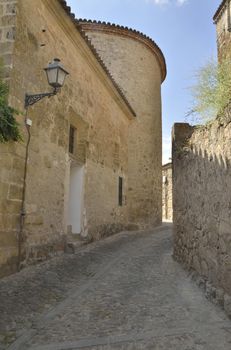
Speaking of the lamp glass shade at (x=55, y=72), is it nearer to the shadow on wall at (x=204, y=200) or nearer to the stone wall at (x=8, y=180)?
the stone wall at (x=8, y=180)

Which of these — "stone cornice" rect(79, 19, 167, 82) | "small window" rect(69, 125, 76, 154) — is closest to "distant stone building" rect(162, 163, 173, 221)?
"stone cornice" rect(79, 19, 167, 82)

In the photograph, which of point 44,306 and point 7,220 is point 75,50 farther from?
point 44,306

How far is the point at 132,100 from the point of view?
14984 mm


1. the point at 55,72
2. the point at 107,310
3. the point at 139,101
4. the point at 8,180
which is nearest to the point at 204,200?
the point at 107,310

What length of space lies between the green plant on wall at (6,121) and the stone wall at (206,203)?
9.47ft

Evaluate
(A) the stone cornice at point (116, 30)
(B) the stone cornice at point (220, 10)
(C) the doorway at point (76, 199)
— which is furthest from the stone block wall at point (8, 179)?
(A) the stone cornice at point (116, 30)

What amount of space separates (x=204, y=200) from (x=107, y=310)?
201 centimetres

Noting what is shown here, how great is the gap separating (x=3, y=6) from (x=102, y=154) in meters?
5.59

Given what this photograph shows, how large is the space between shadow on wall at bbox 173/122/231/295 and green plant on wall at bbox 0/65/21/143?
2.89 metres

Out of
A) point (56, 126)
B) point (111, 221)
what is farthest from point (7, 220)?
point (111, 221)

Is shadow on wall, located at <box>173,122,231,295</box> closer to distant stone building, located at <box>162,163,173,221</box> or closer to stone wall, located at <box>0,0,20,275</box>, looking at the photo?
stone wall, located at <box>0,0,20,275</box>

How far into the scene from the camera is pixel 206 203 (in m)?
4.44

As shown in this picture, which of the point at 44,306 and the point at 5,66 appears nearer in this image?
the point at 44,306

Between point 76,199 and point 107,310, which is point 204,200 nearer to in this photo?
point 107,310
